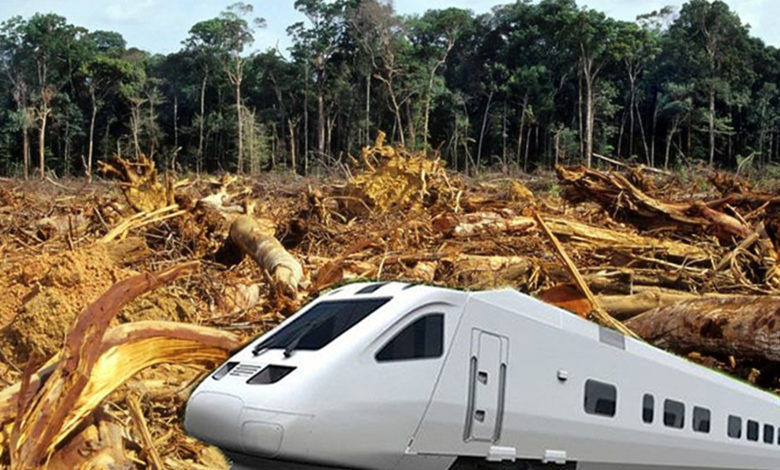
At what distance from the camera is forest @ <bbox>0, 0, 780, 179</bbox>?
66375mm

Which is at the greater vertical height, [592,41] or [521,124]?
[592,41]

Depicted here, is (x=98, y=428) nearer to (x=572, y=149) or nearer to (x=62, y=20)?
(x=572, y=149)

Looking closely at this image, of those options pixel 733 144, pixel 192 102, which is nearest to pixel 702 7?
pixel 733 144

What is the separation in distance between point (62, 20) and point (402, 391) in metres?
75.3

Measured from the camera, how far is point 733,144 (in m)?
68.4

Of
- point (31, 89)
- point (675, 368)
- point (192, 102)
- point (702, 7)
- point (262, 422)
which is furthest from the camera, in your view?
point (192, 102)

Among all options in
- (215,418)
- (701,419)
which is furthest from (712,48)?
(215,418)

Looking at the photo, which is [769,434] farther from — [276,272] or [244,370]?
[276,272]

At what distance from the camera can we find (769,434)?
956 cm

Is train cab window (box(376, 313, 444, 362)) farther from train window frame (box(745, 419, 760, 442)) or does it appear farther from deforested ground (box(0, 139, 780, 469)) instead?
train window frame (box(745, 419, 760, 442))

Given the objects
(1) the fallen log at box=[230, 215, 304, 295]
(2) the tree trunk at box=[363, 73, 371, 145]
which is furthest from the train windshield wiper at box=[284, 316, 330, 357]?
(2) the tree trunk at box=[363, 73, 371, 145]

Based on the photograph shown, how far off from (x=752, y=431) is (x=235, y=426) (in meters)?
5.68

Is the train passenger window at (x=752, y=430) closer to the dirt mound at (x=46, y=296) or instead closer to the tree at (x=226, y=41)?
the dirt mound at (x=46, y=296)

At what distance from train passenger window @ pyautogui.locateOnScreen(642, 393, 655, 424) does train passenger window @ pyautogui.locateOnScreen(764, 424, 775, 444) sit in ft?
7.15
